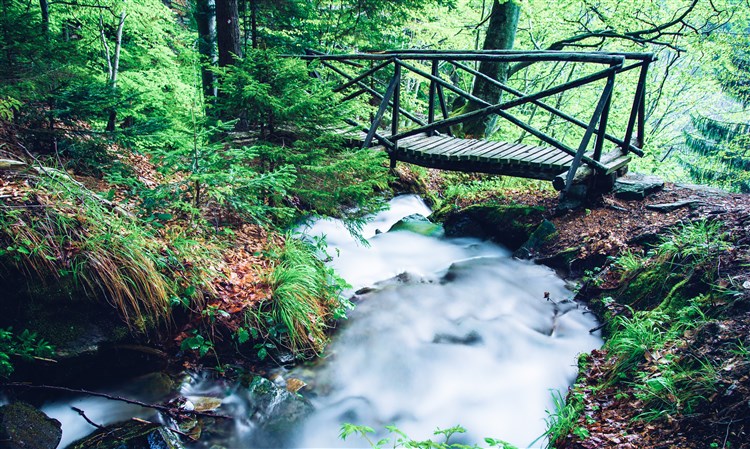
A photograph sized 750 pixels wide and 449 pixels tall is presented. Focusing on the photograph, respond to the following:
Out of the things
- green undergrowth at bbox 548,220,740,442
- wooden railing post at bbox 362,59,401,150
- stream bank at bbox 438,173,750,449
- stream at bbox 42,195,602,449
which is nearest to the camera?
stream bank at bbox 438,173,750,449

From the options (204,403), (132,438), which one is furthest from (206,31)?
(132,438)

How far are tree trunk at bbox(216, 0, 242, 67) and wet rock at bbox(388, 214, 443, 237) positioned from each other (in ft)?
13.5

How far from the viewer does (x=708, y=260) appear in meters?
4.16

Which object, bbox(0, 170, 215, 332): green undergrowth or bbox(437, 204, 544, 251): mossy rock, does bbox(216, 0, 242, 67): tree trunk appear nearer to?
bbox(0, 170, 215, 332): green undergrowth

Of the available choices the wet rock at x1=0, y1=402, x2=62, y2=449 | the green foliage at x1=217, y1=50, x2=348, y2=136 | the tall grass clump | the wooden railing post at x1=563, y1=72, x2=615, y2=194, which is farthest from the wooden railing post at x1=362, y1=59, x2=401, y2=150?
the wet rock at x1=0, y1=402, x2=62, y2=449

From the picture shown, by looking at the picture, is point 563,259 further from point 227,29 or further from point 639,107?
point 227,29

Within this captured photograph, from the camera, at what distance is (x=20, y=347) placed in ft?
9.96

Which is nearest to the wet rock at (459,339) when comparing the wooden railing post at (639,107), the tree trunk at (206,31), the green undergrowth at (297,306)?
the green undergrowth at (297,306)

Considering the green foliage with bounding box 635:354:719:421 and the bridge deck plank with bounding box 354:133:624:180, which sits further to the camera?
the bridge deck plank with bounding box 354:133:624:180

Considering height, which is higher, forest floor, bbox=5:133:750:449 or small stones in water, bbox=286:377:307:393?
forest floor, bbox=5:133:750:449

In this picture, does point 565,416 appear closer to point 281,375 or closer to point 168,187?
point 281,375

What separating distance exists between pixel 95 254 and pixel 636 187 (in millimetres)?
7277

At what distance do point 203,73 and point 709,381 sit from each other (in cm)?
891

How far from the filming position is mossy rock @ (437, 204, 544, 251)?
7043 mm
